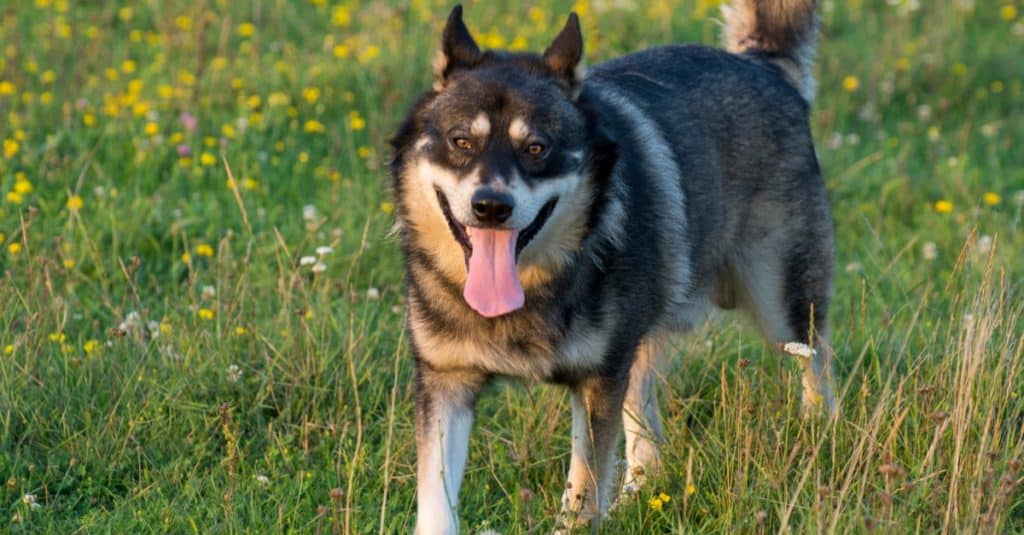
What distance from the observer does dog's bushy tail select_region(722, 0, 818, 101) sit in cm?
529

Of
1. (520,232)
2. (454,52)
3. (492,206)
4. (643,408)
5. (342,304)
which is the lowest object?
(643,408)

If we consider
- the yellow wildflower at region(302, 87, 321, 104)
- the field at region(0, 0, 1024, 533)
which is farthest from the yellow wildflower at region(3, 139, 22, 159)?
the yellow wildflower at region(302, 87, 321, 104)

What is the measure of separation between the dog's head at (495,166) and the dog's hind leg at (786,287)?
4.03 feet

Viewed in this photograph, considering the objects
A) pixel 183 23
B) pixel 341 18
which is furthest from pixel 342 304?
pixel 341 18

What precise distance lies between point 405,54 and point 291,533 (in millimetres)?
4646

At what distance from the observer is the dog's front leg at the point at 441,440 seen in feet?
13.0

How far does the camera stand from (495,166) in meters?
3.85

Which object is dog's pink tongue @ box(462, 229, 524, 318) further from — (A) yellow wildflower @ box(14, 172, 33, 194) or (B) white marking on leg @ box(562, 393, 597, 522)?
(A) yellow wildflower @ box(14, 172, 33, 194)

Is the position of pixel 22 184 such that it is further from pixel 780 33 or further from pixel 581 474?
pixel 780 33

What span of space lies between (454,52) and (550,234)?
0.61 metres

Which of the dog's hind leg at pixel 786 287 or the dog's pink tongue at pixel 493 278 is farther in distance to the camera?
the dog's hind leg at pixel 786 287

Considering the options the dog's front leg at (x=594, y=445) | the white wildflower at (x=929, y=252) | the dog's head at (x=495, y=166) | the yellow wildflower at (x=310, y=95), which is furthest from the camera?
the yellow wildflower at (x=310, y=95)

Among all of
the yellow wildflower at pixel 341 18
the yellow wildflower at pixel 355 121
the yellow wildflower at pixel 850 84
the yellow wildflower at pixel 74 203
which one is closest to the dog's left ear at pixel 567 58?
the yellow wildflower at pixel 74 203

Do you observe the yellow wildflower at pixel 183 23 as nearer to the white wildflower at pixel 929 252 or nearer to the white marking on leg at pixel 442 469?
the white wildflower at pixel 929 252
